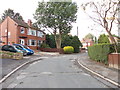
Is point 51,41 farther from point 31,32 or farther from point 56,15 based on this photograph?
point 56,15

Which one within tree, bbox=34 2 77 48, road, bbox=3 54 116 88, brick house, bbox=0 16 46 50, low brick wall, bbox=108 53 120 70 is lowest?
road, bbox=3 54 116 88

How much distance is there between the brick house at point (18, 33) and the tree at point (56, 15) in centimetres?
400

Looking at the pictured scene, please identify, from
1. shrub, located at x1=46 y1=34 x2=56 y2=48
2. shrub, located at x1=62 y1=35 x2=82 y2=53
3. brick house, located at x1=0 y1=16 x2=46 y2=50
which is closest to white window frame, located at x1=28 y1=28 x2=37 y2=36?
brick house, located at x1=0 y1=16 x2=46 y2=50

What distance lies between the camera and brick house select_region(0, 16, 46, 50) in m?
41.2

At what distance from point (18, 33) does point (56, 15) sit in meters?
10.9

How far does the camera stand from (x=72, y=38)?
52312 mm

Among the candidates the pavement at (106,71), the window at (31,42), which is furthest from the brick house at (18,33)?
the pavement at (106,71)

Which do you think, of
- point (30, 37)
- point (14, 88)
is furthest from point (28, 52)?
point (14, 88)

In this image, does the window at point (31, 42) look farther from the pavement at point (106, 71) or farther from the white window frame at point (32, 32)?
the pavement at point (106, 71)

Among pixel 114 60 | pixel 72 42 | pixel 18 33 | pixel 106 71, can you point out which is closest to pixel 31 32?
pixel 18 33

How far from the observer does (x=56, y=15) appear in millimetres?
44000

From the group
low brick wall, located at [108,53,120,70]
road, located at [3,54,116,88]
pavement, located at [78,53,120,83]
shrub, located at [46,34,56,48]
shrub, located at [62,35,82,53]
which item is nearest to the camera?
road, located at [3,54,116,88]

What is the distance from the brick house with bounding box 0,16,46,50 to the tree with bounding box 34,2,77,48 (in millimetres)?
4004

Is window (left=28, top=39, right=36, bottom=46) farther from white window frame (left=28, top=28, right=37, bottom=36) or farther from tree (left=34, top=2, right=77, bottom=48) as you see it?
tree (left=34, top=2, right=77, bottom=48)
